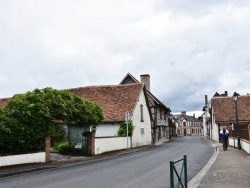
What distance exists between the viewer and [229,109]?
4100 cm

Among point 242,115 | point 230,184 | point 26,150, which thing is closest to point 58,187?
point 230,184

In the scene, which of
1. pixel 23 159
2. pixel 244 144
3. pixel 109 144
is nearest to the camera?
pixel 23 159

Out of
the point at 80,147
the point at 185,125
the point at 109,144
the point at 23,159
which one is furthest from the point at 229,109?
the point at 185,125

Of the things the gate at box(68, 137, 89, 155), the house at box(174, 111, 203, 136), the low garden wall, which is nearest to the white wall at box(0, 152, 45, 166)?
the gate at box(68, 137, 89, 155)

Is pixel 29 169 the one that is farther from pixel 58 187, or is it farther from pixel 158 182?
pixel 158 182

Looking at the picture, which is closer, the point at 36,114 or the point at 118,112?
the point at 36,114

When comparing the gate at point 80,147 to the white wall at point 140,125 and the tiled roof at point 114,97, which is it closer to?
the tiled roof at point 114,97

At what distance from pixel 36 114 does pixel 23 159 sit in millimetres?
2641

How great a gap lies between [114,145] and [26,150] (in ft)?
35.1

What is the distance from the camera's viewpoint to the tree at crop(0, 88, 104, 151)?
15.4 metres

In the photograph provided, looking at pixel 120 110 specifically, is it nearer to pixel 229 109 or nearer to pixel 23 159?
pixel 229 109

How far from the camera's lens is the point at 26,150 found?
52.2ft

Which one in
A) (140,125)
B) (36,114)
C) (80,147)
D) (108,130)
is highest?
(36,114)

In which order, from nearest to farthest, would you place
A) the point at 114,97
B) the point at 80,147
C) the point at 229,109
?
the point at 80,147
the point at 114,97
the point at 229,109
